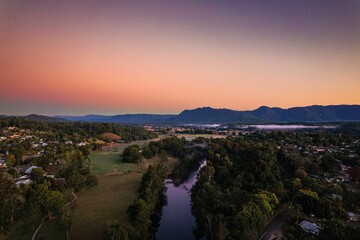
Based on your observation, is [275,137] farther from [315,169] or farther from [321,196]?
[321,196]

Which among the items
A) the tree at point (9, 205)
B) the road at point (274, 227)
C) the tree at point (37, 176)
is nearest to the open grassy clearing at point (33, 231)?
the tree at point (9, 205)

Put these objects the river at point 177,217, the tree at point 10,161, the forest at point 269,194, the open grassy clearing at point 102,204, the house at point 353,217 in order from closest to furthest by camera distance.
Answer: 1. the forest at point 269,194
2. the open grassy clearing at point 102,204
3. the house at point 353,217
4. the river at point 177,217
5. the tree at point 10,161

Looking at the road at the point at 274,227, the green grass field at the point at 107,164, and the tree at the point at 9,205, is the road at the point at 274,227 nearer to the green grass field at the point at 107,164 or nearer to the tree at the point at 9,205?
the tree at the point at 9,205

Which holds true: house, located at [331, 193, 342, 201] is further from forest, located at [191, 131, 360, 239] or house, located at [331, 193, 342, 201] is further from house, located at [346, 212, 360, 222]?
house, located at [346, 212, 360, 222]

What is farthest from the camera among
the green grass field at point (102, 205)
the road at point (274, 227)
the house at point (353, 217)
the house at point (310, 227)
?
the house at point (353, 217)

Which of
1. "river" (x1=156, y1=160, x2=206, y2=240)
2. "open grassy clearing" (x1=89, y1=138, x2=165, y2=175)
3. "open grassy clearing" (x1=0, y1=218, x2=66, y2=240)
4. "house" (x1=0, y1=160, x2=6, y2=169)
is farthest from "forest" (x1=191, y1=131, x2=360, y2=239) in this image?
"house" (x1=0, y1=160, x2=6, y2=169)

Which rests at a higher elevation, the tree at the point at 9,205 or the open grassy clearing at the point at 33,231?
the tree at the point at 9,205

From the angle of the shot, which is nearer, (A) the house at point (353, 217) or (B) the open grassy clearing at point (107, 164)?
(A) the house at point (353, 217)
